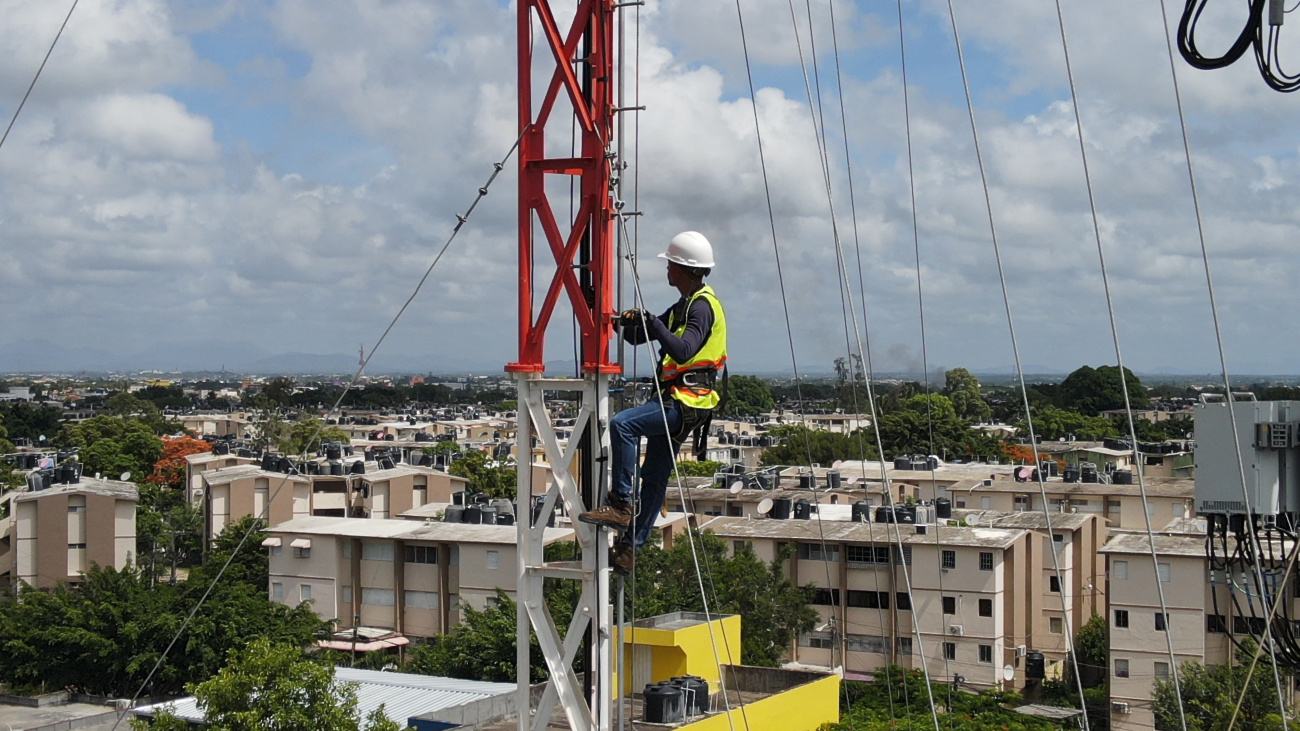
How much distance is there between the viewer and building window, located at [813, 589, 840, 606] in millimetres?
35125

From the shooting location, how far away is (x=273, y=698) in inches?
515

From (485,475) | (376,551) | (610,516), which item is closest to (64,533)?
(376,551)

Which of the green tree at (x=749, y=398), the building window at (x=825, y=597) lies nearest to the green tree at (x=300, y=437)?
the building window at (x=825, y=597)

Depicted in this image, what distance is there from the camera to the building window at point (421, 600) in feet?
121

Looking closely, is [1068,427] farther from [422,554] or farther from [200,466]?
[422,554]

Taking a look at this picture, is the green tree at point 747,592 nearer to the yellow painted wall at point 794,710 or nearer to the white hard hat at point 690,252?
the yellow painted wall at point 794,710

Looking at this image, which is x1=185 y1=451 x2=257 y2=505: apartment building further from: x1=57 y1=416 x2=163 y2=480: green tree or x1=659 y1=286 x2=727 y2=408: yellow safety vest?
x1=659 y1=286 x2=727 y2=408: yellow safety vest

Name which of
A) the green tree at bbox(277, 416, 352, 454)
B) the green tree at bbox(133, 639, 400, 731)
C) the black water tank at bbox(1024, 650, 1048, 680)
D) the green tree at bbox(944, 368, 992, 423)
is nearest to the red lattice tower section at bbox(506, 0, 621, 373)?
the green tree at bbox(133, 639, 400, 731)

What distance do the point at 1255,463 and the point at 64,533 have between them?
38.0m

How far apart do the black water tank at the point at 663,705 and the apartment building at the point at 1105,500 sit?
31.5 m

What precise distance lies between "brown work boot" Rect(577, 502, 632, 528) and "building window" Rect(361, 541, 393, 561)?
98.2 ft

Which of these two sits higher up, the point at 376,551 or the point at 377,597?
the point at 376,551

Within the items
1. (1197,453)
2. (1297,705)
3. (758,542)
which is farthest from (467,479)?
(1197,453)

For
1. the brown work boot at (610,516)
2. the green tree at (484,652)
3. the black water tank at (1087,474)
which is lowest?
the green tree at (484,652)
